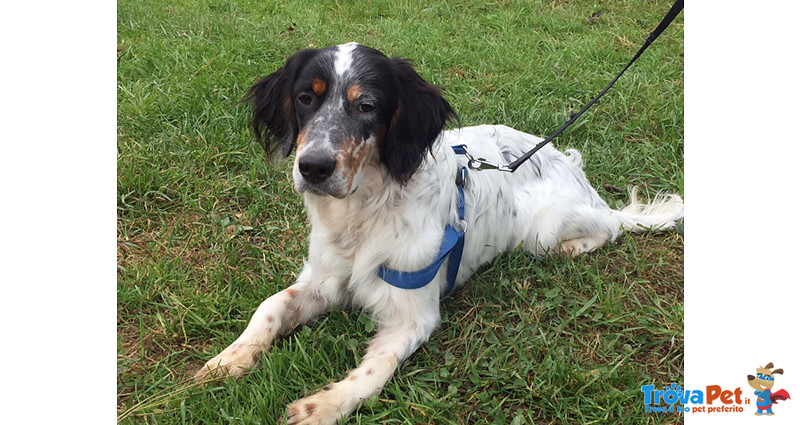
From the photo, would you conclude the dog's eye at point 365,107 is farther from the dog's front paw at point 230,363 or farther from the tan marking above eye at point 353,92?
the dog's front paw at point 230,363

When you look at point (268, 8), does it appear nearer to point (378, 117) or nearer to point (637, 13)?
point (637, 13)

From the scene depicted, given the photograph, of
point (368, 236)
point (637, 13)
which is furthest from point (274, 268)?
point (637, 13)

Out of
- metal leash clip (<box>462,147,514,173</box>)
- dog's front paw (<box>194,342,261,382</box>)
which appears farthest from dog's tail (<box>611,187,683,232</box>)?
dog's front paw (<box>194,342,261,382</box>)

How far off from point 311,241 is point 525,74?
314 centimetres

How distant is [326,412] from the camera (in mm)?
2312

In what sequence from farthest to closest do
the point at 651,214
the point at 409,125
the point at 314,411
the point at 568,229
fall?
the point at 651,214 < the point at 568,229 < the point at 409,125 < the point at 314,411

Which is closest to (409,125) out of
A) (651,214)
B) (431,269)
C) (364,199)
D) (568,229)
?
(364,199)

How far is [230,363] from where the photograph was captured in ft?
8.32

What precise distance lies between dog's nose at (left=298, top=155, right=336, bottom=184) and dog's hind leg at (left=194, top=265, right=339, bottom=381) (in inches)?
27.0

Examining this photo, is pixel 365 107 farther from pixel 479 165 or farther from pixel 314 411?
pixel 314 411

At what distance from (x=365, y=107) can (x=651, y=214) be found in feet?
6.86

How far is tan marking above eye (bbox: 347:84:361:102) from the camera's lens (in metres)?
2.47

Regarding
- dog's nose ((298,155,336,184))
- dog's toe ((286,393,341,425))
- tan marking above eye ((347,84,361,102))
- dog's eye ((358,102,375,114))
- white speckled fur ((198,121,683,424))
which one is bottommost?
dog's toe ((286,393,341,425))
